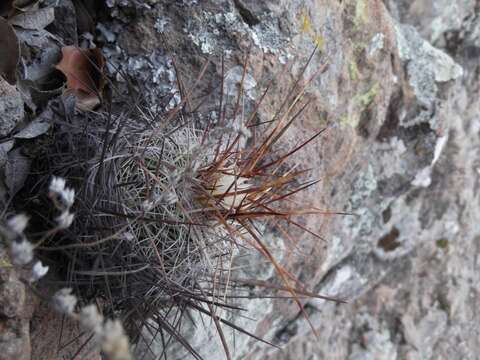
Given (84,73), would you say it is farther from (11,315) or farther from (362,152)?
(362,152)

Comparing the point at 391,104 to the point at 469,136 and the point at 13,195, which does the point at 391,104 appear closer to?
the point at 469,136

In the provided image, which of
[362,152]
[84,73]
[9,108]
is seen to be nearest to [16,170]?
[9,108]

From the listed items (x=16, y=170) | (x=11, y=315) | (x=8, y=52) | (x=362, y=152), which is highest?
(x=362, y=152)

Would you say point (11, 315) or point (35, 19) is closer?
point (11, 315)

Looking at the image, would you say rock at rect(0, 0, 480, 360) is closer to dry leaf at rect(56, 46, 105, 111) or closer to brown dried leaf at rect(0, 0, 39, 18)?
dry leaf at rect(56, 46, 105, 111)

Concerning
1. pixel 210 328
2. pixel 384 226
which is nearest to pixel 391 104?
pixel 384 226

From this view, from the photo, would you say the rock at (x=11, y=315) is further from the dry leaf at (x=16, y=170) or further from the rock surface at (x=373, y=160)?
the rock surface at (x=373, y=160)

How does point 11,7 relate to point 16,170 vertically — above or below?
above

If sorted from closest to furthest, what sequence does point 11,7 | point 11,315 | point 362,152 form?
point 11,315 → point 11,7 → point 362,152
